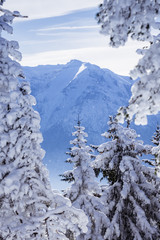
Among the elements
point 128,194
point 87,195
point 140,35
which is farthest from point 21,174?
point 128,194

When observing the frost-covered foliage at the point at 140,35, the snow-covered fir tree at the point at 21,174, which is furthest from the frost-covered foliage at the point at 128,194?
the frost-covered foliage at the point at 140,35

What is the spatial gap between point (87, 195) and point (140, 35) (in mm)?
10240

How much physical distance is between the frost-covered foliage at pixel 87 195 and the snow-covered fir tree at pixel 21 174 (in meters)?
4.40

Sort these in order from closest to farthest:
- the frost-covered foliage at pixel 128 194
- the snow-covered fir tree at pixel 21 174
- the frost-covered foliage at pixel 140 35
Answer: the frost-covered foliage at pixel 140 35 → the snow-covered fir tree at pixel 21 174 → the frost-covered foliage at pixel 128 194

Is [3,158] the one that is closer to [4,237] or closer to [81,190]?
[4,237]

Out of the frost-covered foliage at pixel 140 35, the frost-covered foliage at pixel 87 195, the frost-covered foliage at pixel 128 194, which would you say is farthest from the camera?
the frost-covered foliage at pixel 87 195

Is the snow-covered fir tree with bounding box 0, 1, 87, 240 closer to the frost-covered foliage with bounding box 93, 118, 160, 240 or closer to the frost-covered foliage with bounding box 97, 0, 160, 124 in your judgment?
the frost-covered foliage with bounding box 97, 0, 160, 124

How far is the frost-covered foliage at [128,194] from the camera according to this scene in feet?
39.9

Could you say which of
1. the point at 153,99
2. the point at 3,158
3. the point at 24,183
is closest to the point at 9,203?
the point at 24,183

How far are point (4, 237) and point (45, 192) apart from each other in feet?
5.78

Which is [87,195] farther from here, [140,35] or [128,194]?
[140,35]

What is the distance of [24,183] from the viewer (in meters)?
8.12

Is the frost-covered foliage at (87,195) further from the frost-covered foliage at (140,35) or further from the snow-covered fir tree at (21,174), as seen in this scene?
the frost-covered foliage at (140,35)

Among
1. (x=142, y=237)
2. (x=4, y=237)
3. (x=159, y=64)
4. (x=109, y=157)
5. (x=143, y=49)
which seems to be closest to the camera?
(x=159, y=64)
